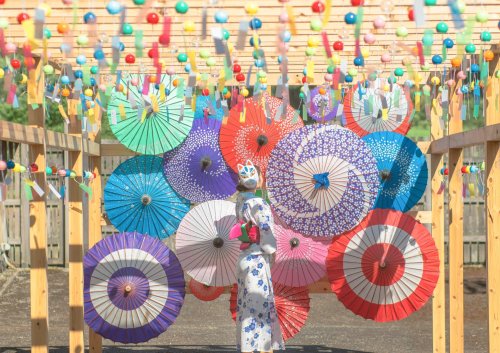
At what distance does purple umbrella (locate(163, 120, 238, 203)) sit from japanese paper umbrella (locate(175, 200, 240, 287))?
266 mm

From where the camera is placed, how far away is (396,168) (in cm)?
886

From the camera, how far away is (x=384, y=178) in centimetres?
884

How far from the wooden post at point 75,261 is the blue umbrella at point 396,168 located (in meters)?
2.55

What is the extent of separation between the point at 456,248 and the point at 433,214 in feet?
2.84

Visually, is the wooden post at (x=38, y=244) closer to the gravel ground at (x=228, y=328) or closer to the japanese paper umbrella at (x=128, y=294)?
the japanese paper umbrella at (x=128, y=294)

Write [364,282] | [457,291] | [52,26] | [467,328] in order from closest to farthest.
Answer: [52,26] → [457,291] → [364,282] → [467,328]

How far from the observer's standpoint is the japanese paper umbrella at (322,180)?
8.58m

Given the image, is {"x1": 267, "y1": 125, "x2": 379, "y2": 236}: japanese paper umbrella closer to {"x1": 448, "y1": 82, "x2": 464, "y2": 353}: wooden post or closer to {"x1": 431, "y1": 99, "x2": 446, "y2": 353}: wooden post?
{"x1": 431, "y1": 99, "x2": 446, "y2": 353}: wooden post

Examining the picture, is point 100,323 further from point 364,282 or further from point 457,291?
point 457,291

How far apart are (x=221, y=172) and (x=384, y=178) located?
144 centimetres

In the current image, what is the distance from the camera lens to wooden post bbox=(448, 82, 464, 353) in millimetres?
7992

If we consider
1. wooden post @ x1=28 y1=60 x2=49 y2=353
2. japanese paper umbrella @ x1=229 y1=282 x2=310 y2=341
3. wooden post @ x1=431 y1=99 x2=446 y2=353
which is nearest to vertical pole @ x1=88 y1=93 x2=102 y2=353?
japanese paper umbrella @ x1=229 y1=282 x2=310 y2=341

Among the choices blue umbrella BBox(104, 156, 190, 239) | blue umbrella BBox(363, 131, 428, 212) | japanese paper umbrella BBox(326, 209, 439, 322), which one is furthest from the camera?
blue umbrella BBox(363, 131, 428, 212)

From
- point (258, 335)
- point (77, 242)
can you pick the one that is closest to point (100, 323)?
point (77, 242)
